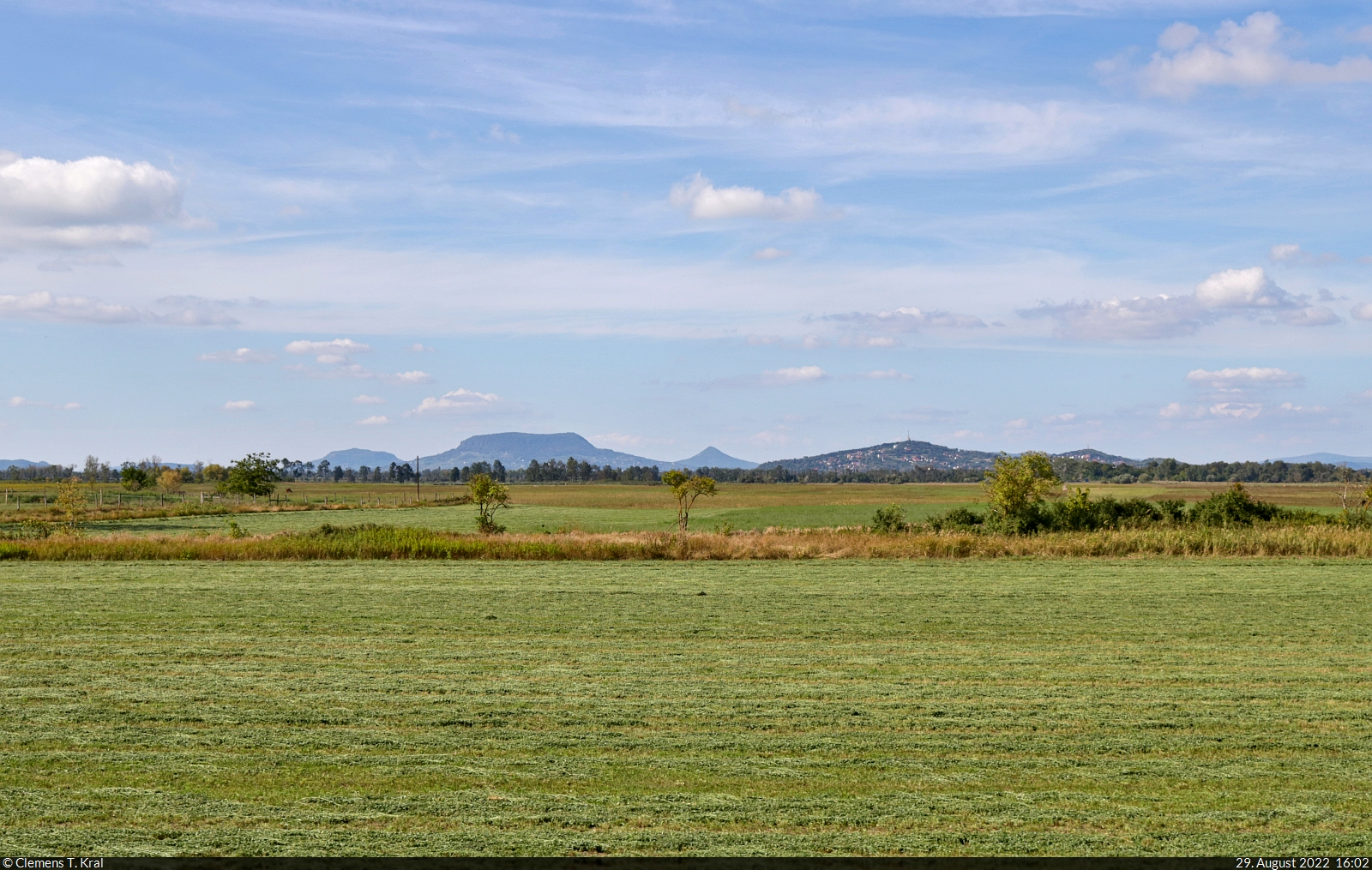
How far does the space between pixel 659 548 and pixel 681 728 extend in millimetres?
18174

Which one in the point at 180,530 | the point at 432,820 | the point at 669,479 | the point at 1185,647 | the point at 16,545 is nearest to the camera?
the point at 432,820

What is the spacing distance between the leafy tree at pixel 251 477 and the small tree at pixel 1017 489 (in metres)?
52.8

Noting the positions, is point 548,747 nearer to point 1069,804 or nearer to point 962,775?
point 962,775

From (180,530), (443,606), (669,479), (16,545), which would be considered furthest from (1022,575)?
(180,530)

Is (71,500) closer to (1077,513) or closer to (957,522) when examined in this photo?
(957,522)

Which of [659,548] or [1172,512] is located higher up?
[1172,512]

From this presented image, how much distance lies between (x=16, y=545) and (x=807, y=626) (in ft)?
70.9

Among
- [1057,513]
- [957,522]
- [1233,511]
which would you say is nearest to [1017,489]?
[1057,513]

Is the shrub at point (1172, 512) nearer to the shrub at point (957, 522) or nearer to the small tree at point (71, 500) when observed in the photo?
the shrub at point (957, 522)

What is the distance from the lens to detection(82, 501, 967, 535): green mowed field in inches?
1854

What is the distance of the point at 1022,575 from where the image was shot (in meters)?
22.1

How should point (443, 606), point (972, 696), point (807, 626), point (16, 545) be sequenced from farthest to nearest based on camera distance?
1. point (16, 545)
2. point (443, 606)
3. point (807, 626)
4. point (972, 696)

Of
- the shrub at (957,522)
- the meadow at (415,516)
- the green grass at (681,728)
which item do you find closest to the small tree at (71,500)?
the meadow at (415,516)

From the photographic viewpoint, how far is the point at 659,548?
26625 millimetres
